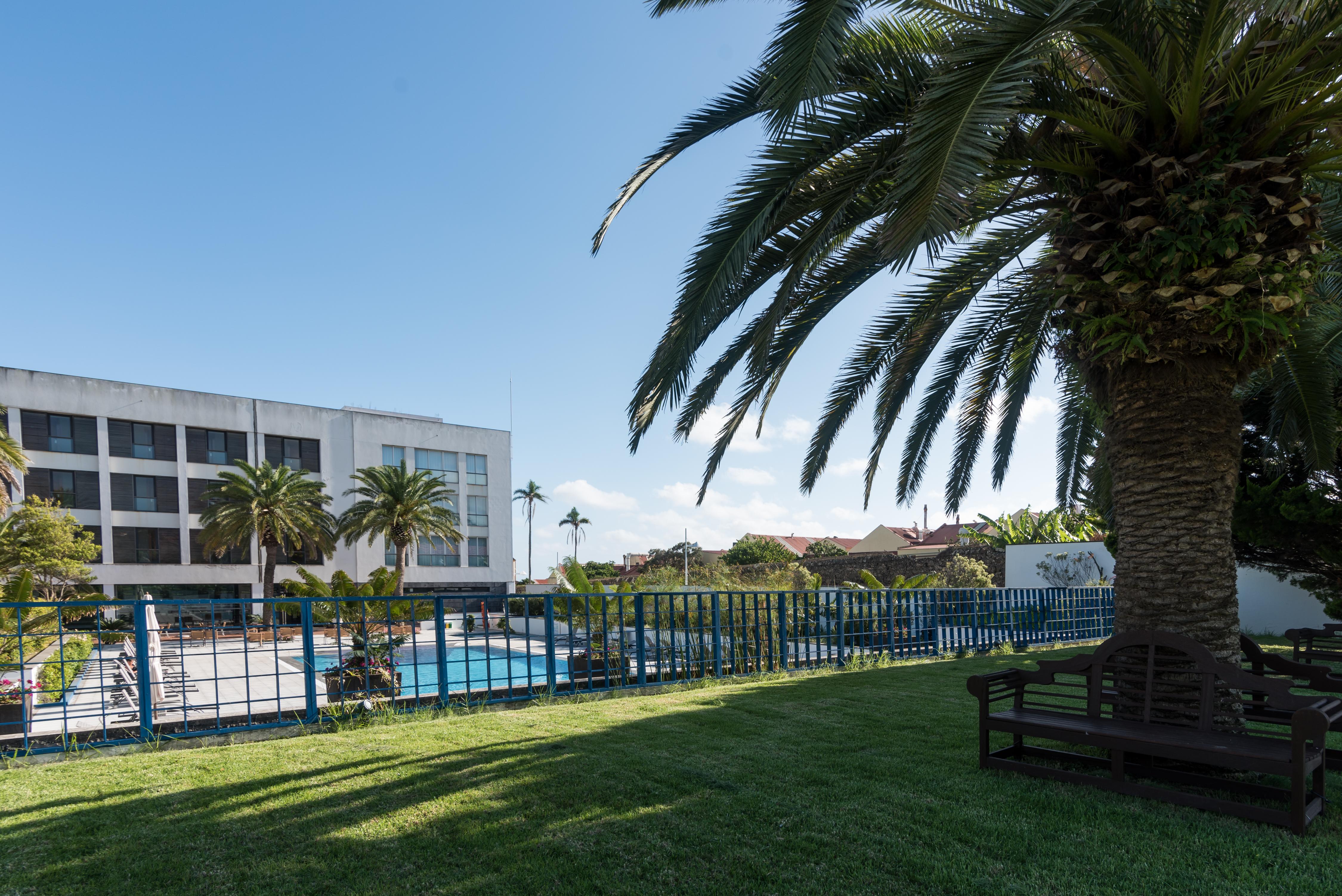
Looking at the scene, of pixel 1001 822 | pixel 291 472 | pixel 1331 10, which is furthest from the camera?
pixel 291 472

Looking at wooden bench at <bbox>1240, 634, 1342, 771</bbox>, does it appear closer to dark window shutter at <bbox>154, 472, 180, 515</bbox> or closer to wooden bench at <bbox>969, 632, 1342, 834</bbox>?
wooden bench at <bbox>969, 632, 1342, 834</bbox>

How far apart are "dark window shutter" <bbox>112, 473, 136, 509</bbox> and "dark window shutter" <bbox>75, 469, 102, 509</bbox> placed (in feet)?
1.97

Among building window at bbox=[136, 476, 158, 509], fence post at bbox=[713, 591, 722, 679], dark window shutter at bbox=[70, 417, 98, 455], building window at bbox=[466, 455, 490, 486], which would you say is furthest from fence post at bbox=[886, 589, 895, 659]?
building window at bbox=[466, 455, 490, 486]

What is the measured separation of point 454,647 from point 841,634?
5395mm

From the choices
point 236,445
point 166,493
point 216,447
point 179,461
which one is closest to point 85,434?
point 179,461

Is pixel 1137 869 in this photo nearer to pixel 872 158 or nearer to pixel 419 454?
A: pixel 872 158

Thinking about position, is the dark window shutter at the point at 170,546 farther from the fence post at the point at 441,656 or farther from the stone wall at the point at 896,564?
the fence post at the point at 441,656

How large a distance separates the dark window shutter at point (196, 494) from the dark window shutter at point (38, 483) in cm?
552

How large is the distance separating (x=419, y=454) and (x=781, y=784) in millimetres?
45782

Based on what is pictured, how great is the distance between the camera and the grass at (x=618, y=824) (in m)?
3.26

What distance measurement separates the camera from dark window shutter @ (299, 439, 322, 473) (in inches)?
1694

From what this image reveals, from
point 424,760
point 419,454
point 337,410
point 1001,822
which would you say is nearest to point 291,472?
point 337,410

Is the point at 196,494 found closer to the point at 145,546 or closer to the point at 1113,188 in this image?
the point at 145,546

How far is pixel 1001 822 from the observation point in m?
3.86
